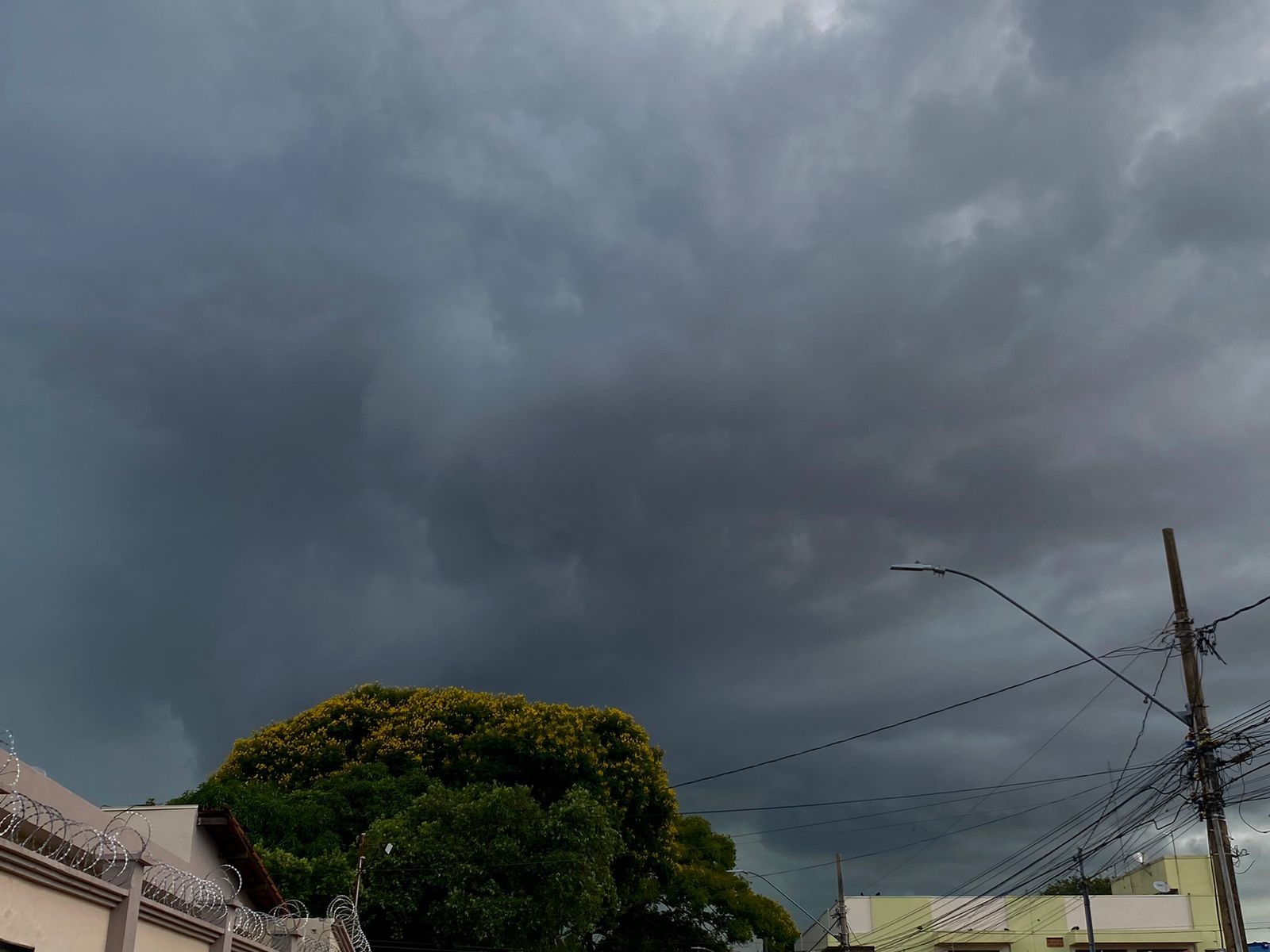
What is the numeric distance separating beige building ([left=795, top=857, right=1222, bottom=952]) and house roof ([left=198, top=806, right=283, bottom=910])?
33.3 metres

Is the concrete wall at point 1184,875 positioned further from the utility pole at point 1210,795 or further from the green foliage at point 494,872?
the utility pole at point 1210,795

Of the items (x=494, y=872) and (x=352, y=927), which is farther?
(x=494, y=872)

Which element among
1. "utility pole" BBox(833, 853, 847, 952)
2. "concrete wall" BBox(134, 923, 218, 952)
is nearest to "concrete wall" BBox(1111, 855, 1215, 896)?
"utility pole" BBox(833, 853, 847, 952)

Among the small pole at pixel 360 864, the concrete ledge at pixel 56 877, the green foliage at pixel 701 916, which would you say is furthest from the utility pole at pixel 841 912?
the concrete ledge at pixel 56 877

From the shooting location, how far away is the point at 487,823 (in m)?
32.7

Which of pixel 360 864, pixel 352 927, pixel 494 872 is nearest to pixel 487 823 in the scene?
pixel 494 872

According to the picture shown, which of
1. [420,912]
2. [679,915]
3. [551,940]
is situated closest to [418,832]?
[420,912]

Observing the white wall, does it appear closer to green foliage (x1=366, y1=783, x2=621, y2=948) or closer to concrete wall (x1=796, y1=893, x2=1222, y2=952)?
concrete wall (x1=796, y1=893, x2=1222, y2=952)

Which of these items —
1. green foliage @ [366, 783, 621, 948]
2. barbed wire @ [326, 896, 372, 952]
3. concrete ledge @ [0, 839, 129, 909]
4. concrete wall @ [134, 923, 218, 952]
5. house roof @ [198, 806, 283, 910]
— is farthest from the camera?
green foliage @ [366, 783, 621, 948]

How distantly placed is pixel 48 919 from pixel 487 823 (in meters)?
21.8

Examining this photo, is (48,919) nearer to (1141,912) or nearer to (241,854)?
(241,854)

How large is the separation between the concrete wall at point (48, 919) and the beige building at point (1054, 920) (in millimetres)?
44995

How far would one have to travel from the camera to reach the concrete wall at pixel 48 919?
35.9 feet

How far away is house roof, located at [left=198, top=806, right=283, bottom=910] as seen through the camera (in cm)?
2377
